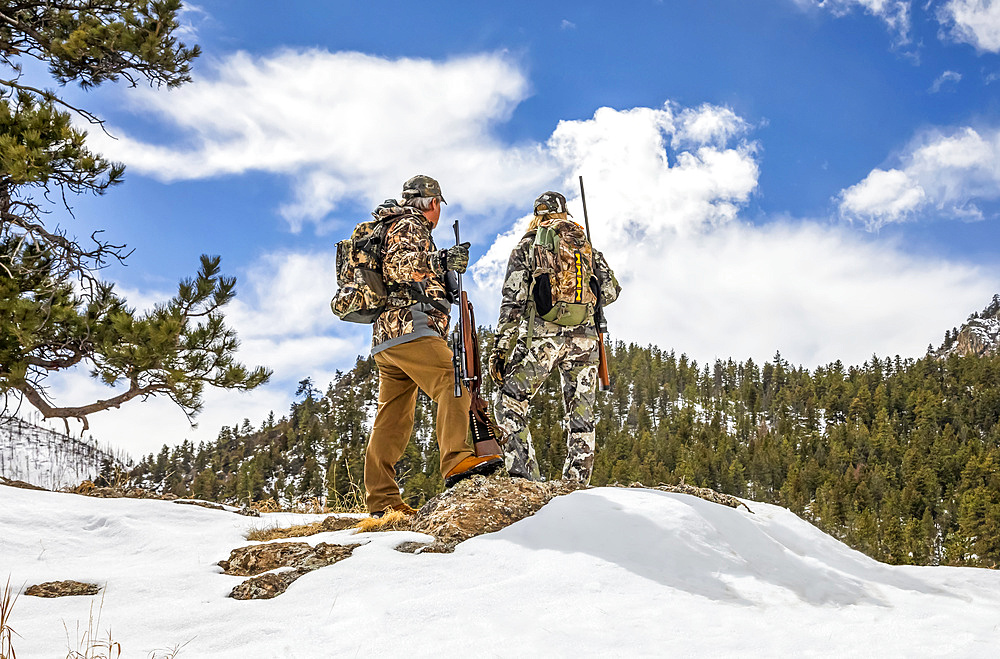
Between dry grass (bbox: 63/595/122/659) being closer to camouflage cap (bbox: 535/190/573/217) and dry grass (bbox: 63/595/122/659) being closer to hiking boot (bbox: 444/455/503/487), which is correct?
hiking boot (bbox: 444/455/503/487)

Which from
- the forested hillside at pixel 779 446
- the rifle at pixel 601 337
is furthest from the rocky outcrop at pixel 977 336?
the rifle at pixel 601 337

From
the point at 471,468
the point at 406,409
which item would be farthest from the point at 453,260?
the point at 471,468

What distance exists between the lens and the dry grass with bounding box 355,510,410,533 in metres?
4.47

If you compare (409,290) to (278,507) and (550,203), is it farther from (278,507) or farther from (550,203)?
(278,507)

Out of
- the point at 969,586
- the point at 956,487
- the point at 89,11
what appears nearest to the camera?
the point at 969,586

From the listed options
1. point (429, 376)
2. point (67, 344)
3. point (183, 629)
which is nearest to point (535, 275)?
point (429, 376)

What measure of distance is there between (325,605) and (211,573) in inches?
46.7

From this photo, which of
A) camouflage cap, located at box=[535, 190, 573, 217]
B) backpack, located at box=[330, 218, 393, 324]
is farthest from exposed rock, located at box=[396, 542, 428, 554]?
camouflage cap, located at box=[535, 190, 573, 217]

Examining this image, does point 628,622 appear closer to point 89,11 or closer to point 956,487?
point 89,11

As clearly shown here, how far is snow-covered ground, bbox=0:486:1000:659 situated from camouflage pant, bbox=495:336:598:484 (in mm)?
1798

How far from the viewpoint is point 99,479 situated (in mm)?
8023

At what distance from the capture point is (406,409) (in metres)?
5.49

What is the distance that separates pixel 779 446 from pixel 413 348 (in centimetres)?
9175

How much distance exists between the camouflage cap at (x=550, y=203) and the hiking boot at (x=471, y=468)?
2926mm
